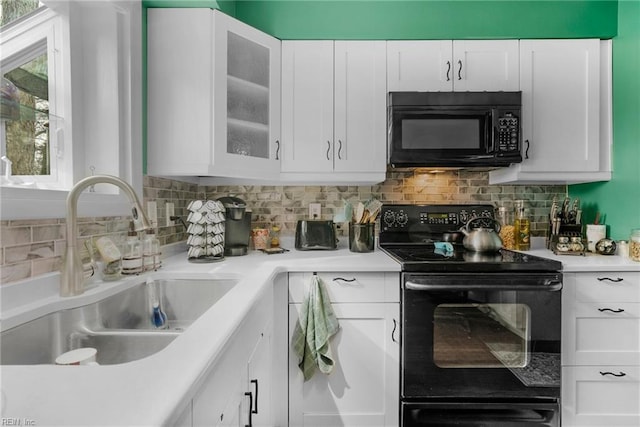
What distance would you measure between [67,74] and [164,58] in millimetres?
466

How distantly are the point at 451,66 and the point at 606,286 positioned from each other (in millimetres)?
1414

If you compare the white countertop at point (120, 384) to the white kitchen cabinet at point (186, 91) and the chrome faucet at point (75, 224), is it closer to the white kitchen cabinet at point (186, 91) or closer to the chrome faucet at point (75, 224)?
the chrome faucet at point (75, 224)

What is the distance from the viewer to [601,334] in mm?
1652

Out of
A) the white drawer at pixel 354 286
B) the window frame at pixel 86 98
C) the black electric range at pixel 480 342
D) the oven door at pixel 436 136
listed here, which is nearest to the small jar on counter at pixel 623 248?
the black electric range at pixel 480 342

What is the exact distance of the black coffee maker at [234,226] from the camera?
76.0 inches

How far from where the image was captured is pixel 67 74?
136 cm

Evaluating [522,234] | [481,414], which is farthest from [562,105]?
[481,414]

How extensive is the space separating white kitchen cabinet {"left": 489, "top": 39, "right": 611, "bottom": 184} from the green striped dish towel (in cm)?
139

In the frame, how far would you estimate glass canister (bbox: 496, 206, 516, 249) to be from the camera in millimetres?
2113

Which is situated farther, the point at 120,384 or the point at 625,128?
the point at 625,128

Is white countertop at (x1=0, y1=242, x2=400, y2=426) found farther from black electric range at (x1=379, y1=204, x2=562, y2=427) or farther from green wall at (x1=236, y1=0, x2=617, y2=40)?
green wall at (x1=236, y1=0, x2=617, y2=40)

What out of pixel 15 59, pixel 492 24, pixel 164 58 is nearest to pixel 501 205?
pixel 492 24

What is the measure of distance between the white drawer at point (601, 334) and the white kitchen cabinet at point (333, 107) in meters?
1.26

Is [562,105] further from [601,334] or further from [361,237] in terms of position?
[361,237]
